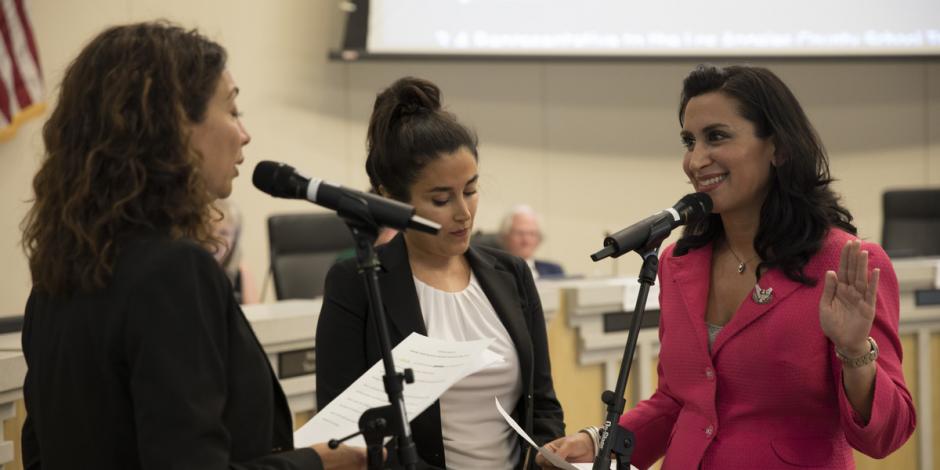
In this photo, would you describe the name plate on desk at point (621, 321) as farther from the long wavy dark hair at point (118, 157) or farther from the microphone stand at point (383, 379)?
the long wavy dark hair at point (118, 157)

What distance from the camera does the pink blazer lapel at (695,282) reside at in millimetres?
1971

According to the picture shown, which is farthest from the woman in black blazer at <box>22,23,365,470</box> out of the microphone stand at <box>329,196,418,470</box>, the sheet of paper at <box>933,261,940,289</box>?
the sheet of paper at <box>933,261,940,289</box>

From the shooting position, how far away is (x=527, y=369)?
1967 mm

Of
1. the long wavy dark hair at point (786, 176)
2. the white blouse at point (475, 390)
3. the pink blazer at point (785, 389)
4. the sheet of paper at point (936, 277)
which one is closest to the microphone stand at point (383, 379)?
the white blouse at point (475, 390)

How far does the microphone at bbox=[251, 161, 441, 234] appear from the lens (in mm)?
1432

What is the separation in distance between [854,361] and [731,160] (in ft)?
1.42

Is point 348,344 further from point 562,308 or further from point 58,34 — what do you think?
point 58,34

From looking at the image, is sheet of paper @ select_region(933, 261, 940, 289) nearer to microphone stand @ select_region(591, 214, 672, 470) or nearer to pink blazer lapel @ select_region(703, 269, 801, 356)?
pink blazer lapel @ select_region(703, 269, 801, 356)

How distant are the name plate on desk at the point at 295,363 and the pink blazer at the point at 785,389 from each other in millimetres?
1104

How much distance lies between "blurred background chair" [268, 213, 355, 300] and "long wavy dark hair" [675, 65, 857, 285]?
3.03 meters

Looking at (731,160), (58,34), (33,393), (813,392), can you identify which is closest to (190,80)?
(33,393)

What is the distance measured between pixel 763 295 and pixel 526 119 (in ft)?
16.5

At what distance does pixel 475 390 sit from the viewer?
1.94 meters

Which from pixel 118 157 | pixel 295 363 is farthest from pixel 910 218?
pixel 118 157
